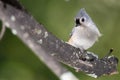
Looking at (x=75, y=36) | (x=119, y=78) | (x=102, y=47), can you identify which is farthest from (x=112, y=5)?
(x=75, y=36)

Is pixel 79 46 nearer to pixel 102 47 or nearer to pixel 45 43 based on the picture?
pixel 45 43

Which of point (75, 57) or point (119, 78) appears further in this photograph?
point (119, 78)

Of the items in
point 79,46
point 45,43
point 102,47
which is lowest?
point 45,43

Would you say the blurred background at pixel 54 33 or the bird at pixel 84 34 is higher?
the blurred background at pixel 54 33

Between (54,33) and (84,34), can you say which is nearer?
(84,34)

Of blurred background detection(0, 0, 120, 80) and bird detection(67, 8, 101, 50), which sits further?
blurred background detection(0, 0, 120, 80)

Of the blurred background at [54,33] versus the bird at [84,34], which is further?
the blurred background at [54,33]

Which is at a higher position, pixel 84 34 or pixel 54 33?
pixel 54 33

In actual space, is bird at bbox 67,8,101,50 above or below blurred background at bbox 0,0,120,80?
below
